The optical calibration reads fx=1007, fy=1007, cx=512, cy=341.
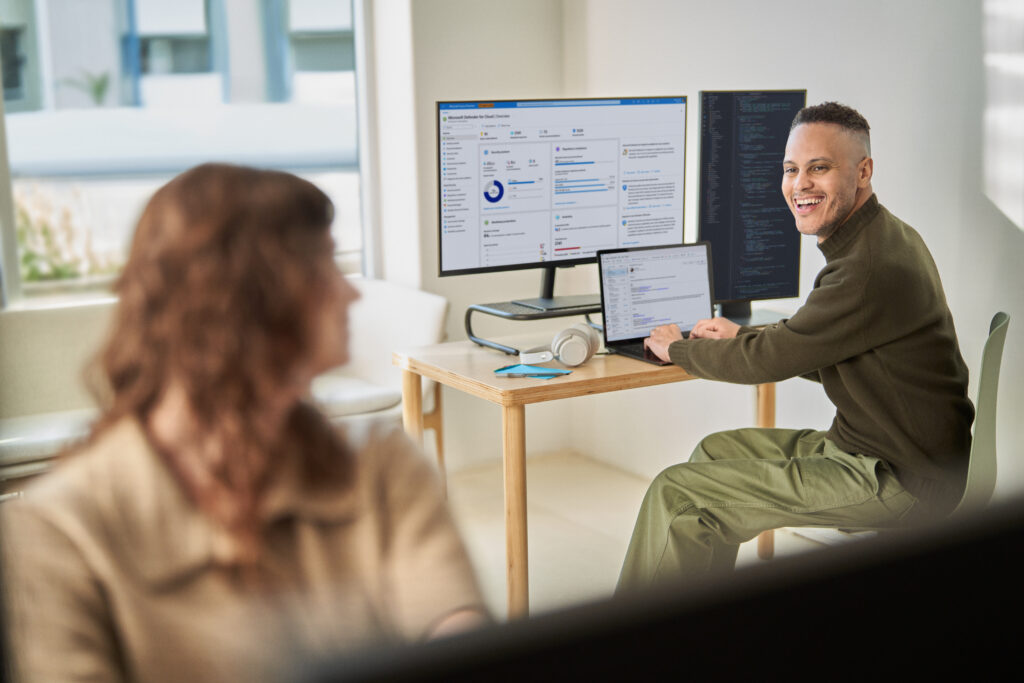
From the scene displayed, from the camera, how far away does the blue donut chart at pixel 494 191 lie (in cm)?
229

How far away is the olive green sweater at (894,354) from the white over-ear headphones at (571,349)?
0.42 m

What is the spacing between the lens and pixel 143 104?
3.24 m

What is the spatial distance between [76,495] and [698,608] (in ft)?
1.71

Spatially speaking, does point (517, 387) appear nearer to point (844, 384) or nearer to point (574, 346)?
point (574, 346)

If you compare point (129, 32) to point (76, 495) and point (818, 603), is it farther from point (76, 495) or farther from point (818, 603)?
point (818, 603)

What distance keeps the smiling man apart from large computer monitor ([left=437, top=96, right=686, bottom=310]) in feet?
1.71

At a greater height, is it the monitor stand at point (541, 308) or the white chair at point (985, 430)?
the monitor stand at point (541, 308)

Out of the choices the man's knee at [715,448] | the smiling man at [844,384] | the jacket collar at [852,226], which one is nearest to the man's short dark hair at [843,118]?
the smiling man at [844,384]

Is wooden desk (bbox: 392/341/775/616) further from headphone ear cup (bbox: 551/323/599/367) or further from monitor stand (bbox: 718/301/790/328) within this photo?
monitor stand (bbox: 718/301/790/328)

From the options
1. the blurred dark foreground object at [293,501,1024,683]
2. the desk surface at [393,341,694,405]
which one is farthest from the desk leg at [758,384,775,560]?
the blurred dark foreground object at [293,501,1024,683]

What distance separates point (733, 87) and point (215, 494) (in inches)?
99.9

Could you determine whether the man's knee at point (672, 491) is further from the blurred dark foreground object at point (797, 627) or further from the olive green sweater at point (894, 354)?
the blurred dark foreground object at point (797, 627)

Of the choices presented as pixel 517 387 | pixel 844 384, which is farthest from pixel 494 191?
pixel 844 384

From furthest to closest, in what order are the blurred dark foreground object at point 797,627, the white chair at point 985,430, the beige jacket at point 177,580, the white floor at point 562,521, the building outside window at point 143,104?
the building outside window at point 143,104
the white floor at point 562,521
the white chair at point 985,430
the beige jacket at point 177,580
the blurred dark foreground object at point 797,627
